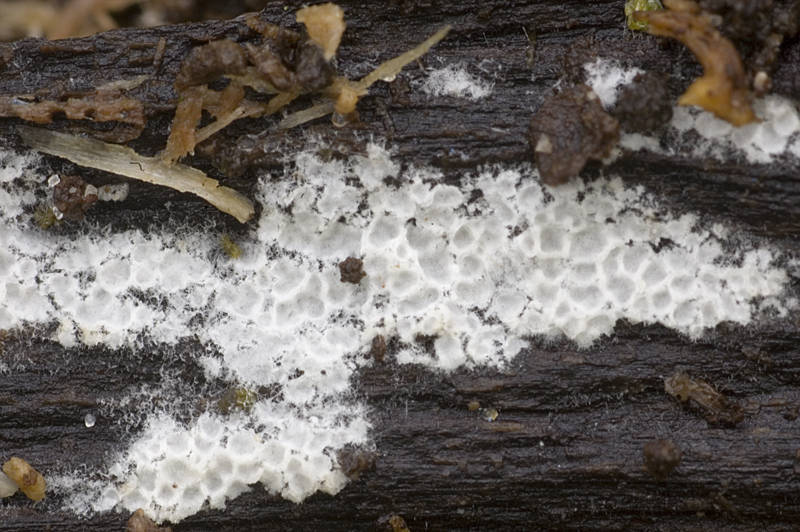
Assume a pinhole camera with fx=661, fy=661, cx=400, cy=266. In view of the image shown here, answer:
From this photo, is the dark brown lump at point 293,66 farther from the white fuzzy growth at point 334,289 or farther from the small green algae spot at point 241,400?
the small green algae spot at point 241,400

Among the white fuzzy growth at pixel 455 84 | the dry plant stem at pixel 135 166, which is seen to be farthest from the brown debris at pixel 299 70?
the dry plant stem at pixel 135 166

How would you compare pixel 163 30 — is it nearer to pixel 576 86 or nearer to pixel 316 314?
pixel 316 314

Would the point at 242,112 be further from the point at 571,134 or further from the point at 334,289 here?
the point at 571,134

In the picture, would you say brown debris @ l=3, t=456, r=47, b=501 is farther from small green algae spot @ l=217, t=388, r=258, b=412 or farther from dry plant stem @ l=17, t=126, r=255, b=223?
dry plant stem @ l=17, t=126, r=255, b=223

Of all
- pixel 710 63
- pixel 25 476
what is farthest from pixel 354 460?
pixel 710 63

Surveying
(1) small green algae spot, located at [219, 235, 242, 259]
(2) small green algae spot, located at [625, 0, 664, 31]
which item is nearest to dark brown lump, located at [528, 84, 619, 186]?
(2) small green algae spot, located at [625, 0, 664, 31]

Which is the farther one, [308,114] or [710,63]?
[308,114]
